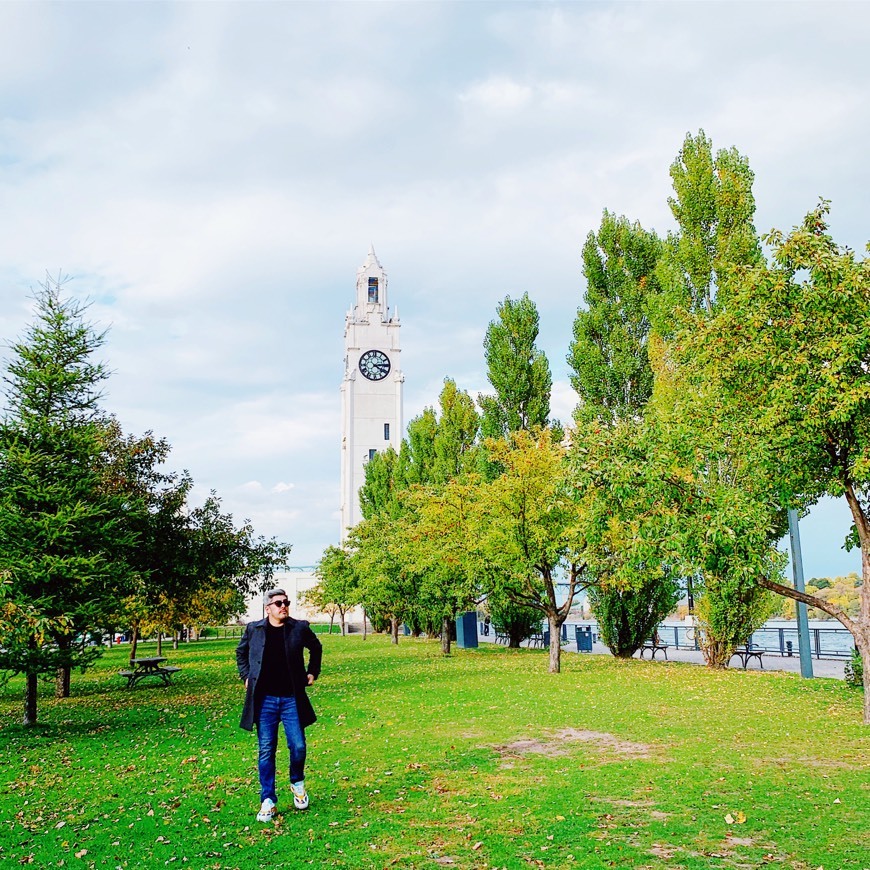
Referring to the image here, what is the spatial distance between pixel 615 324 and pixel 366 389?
61.1 meters

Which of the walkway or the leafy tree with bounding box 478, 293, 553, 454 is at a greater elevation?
the leafy tree with bounding box 478, 293, 553, 454

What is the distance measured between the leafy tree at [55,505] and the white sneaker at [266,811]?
652 cm

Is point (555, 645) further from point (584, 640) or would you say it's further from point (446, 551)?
point (584, 640)

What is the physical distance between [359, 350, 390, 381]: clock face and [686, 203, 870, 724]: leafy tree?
76.0 meters

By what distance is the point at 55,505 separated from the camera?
46.6 ft

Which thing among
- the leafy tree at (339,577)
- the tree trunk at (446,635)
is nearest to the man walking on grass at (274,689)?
the tree trunk at (446,635)

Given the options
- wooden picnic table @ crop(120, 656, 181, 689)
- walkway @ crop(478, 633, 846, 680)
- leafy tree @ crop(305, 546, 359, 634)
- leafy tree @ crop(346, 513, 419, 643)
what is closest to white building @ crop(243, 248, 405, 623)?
leafy tree @ crop(305, 546, 359, 634)

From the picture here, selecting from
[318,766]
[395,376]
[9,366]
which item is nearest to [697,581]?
[318,766]

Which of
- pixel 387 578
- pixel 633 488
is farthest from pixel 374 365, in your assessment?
pixel 633 488

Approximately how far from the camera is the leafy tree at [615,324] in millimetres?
27125

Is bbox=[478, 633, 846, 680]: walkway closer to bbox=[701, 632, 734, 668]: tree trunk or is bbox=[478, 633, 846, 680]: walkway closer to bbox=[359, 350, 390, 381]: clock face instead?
bbox=[701, 632, 734, 668]: tree trunk

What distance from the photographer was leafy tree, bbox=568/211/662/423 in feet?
89.0

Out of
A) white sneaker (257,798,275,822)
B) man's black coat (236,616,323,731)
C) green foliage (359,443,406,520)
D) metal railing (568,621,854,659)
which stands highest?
green foliage (359,443,406,520)

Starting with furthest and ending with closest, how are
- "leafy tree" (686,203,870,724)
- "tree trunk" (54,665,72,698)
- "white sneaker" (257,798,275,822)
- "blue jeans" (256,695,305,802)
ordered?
1. "tree trunk" (54,665,72,698)
2. "leafy tree" (686,203,870,724)
3. "blue jeans" (256,695,305,802)
4. "white sneaker" (257,798,275,822)
